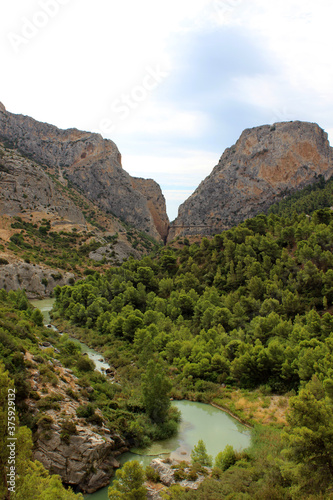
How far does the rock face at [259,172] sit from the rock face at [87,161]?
25.9 metres

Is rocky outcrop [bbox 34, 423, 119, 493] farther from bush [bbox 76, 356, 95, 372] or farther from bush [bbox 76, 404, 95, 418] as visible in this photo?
bush [bbox 76, 356, 95, 372]

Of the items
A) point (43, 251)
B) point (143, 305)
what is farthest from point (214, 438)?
point (43, 251)

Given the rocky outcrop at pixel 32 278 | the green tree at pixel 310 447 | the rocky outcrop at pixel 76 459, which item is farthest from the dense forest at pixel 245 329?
the rocky outcrop at pixel 32 278

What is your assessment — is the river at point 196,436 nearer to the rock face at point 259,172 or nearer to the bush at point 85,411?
the bush at point 85,411

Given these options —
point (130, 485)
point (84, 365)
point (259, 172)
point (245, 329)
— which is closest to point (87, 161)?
→ point (259, 172)

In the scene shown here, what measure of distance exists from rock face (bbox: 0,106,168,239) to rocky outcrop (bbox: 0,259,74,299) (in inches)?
2717

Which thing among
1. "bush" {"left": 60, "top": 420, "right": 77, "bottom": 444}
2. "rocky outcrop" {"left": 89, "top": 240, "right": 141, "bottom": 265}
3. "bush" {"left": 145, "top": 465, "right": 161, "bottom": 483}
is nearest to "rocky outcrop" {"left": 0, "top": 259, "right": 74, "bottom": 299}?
"rocky outcrop" {"left": 89, "top": 240, "right": 141, "bottom": 265}

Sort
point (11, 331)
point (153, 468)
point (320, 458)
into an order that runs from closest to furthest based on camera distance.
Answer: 1. point (320, 458)
2. point (153, 468)
3. point (11, 331)

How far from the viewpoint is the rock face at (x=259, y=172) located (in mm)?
118250

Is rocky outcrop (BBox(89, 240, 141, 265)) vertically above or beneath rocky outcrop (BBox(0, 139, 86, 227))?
beneath

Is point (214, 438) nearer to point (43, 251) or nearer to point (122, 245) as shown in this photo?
point (43, 251)

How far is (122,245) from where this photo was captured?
348 ft

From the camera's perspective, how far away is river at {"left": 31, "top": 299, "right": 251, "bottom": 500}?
21828 mm

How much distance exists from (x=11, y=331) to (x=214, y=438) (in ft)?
58.9
